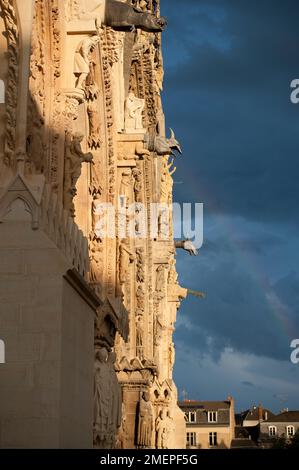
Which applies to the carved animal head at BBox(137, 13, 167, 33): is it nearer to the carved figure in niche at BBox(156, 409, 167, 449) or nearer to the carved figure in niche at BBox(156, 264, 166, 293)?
the carved figure in niche at BBox(156, 264, 166, 293)

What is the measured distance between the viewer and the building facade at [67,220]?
961 cm

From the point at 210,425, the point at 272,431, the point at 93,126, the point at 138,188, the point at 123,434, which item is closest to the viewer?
the point at 93,126

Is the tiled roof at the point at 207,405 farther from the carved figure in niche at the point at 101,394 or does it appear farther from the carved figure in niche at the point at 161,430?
the carved figure in niche at the point at 101,394

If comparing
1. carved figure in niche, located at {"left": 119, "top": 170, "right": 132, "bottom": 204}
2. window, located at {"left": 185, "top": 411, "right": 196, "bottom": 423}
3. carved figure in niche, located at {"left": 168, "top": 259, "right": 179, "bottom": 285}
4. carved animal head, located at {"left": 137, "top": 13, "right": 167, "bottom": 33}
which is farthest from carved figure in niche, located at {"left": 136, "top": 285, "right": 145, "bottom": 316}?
window, located at {"left": 185, "top": 411, "right": 196, "bottom": 423}

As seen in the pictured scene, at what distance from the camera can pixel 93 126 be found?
18.4 metres

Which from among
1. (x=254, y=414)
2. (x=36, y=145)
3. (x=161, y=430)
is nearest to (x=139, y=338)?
(x=161, y=430)

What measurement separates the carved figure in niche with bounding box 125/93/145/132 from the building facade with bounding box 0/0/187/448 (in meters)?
0.02

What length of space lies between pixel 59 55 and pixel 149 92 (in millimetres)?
13766

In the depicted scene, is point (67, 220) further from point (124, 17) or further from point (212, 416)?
point (212, 416)

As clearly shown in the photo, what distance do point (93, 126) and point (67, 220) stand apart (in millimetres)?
7852

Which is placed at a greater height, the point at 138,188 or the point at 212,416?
the point at 212,416

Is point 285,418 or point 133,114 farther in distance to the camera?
point 285,418

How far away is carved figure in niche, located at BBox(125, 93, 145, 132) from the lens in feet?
68.3

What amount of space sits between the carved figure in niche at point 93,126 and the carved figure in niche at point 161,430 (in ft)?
43.9
